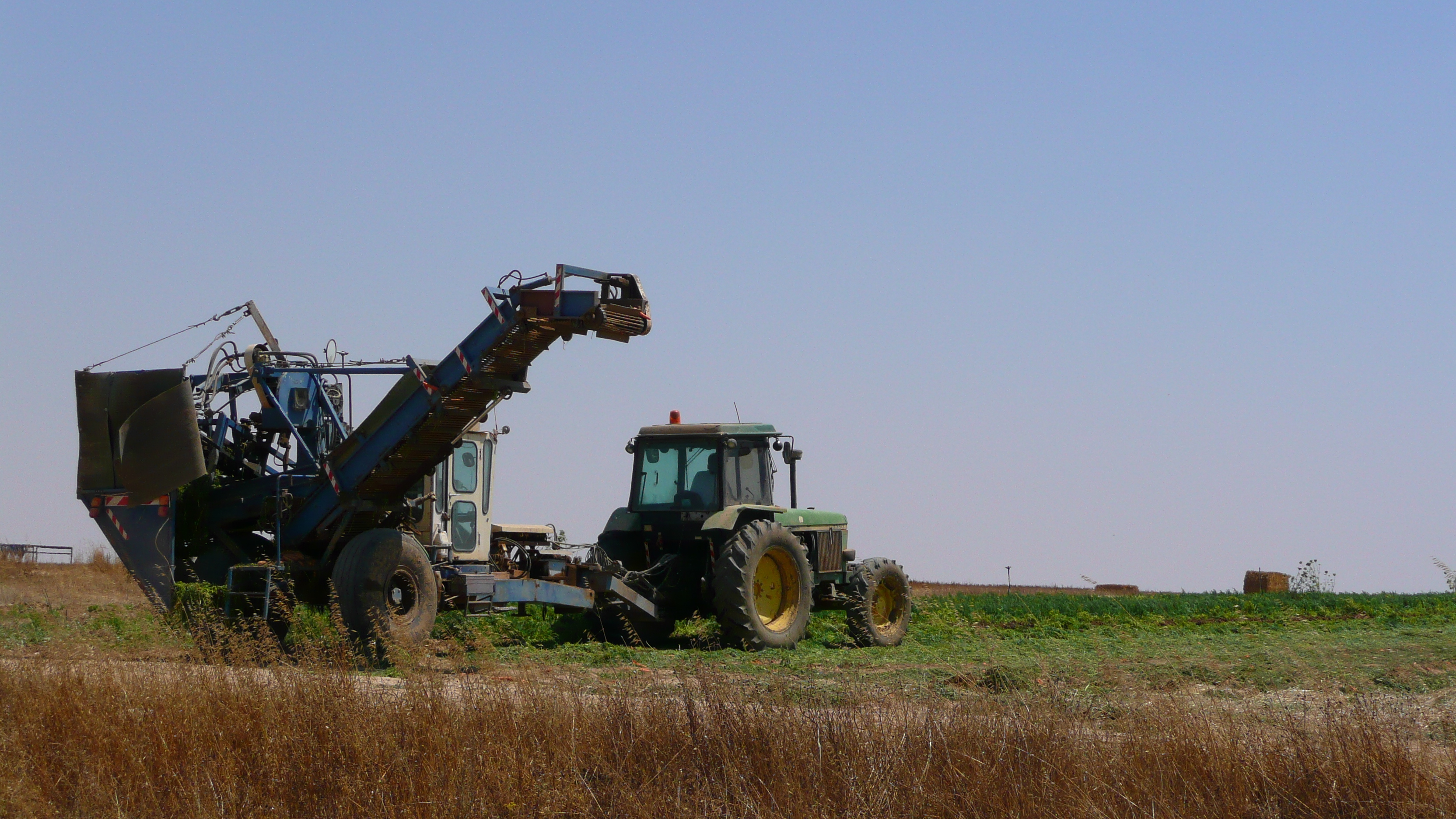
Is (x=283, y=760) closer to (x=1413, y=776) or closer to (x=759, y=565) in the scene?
(x=1413, y=776)

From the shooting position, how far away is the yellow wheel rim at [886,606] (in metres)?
15.6

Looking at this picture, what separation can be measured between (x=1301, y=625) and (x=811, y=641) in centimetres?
942

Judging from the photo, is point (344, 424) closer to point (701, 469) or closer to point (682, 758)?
point (701, 469)

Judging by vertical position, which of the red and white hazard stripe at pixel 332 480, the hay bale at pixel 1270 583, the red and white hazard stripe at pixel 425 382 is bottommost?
the hay bale at pixel 1270 583

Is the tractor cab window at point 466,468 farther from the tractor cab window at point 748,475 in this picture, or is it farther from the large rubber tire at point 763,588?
the large rubber tire at point 763,588

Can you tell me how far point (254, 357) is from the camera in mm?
12367

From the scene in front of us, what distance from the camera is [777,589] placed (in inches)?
543

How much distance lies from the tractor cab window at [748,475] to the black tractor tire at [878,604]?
1559 millimetres

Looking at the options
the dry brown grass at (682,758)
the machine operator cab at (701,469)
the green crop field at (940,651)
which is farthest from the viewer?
the machine operator cab at (701,469)

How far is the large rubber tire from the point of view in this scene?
12.6m

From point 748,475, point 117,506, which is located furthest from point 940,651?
point 117,506

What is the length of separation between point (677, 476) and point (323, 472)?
3.76 meters

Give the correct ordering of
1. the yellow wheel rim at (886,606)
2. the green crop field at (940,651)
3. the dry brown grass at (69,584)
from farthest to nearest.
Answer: the dry brown grass at (69,584)
the yellow wheel rim at (886,606)
the green crop field at (940,651)

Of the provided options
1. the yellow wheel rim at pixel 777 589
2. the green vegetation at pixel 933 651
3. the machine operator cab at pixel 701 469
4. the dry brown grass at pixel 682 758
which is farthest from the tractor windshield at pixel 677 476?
the dry brown grass at pixel 682 758
